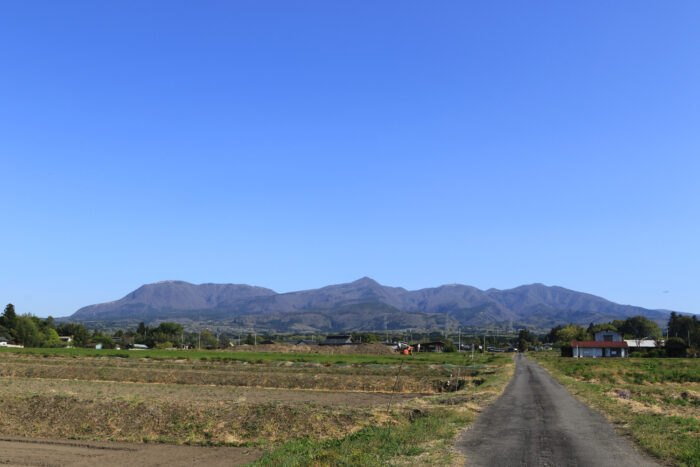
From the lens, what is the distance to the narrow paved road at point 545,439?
64.0 ft

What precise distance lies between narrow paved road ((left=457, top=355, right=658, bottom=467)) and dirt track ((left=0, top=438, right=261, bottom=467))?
10088 mm

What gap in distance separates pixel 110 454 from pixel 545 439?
A: 64.8ft

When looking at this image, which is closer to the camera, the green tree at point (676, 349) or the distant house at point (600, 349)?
the green tree at point (676, 349)

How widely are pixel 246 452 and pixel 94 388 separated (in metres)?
33.7

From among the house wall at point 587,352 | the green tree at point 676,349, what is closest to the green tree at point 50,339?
the house wall at point 587,352

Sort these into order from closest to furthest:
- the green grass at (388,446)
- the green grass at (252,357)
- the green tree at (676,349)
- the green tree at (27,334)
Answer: the green grass at (388,446), the green grass at (252,357), the green tree at (676,349), the green tree at (27,334)

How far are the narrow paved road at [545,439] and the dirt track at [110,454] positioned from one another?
10.1 meters

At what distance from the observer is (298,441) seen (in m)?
24.9

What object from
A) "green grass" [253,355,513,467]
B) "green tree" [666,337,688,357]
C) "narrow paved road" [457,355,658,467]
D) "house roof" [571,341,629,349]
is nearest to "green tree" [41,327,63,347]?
"house roof" [571,341,629,349]

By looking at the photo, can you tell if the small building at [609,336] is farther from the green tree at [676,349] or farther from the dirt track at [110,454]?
the dirt track at [110,454]

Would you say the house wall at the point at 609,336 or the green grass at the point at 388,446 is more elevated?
the green grass at the point at 388,446

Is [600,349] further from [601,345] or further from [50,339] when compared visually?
[50,339]

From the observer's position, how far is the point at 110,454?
80.9 feet

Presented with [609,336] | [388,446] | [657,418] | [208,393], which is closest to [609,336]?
[609,336]
